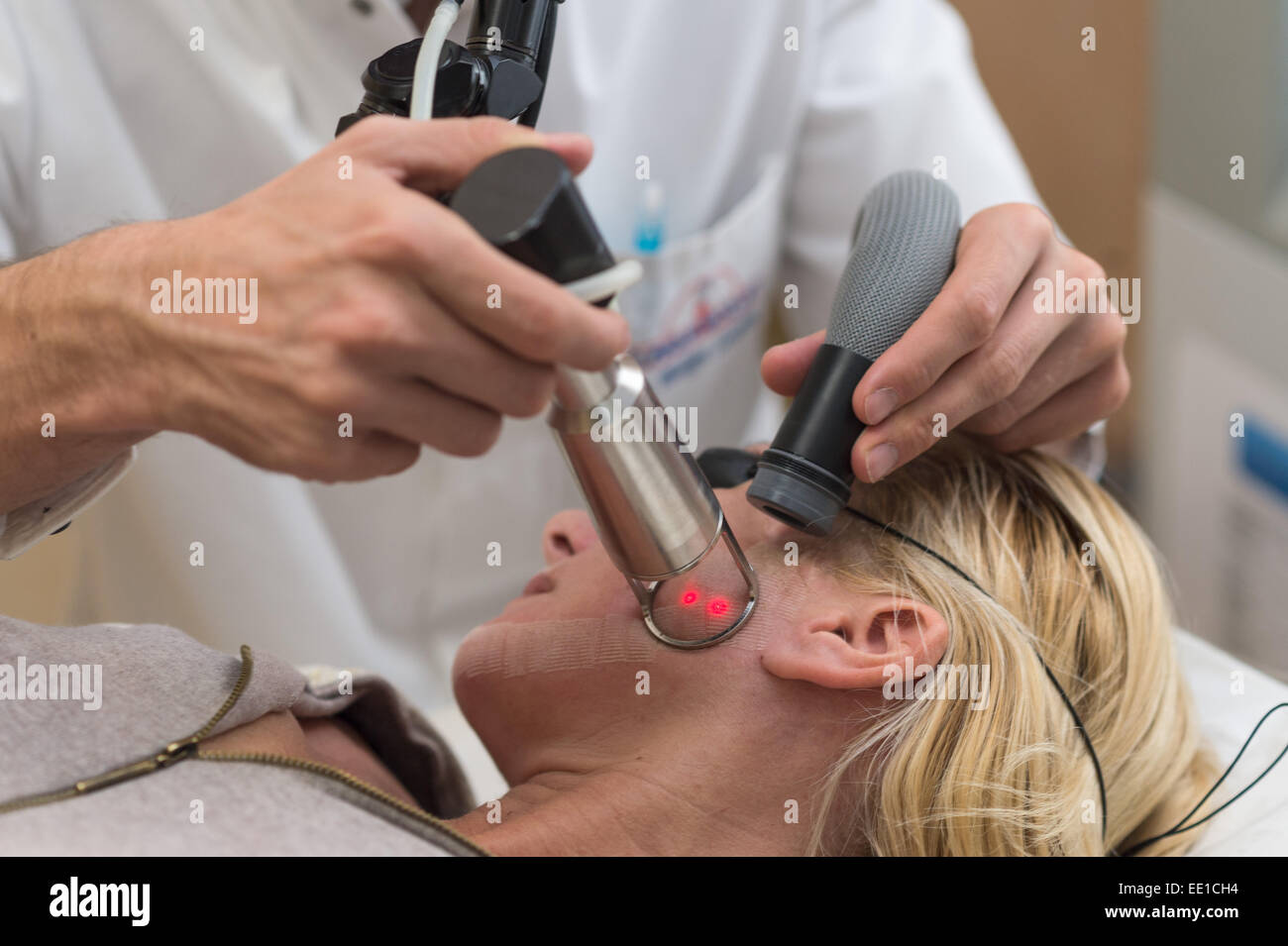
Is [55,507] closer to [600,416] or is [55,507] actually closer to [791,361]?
[600,416]

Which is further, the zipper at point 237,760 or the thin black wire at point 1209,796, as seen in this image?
the thin black wire at point 1209,796

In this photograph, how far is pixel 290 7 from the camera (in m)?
1.19

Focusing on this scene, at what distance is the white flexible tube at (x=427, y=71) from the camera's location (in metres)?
0.70

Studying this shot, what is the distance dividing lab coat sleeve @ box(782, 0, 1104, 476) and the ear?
622 mm

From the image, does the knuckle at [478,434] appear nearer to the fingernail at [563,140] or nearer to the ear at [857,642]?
the fingernail at [563,140]

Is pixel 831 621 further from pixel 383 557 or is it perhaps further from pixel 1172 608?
pixel 383 557

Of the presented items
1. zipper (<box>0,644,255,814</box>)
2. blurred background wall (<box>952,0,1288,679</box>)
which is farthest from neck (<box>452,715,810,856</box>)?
blurred background wall (<box>952,0,1288,679</box>)

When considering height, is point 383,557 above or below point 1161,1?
below

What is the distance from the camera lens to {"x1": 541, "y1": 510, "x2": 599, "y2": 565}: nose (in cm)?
107

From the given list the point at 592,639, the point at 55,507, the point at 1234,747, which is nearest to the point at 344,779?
the point at 592,639

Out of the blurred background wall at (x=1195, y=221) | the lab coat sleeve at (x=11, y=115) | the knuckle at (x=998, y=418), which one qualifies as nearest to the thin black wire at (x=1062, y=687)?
the knuckle at (x=998, y=418)

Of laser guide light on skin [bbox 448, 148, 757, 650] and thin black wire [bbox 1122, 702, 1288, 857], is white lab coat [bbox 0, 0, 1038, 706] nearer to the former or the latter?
laser guide light on skin [bbox 448, 148, 757, 650]

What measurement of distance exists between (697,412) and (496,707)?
624mm
